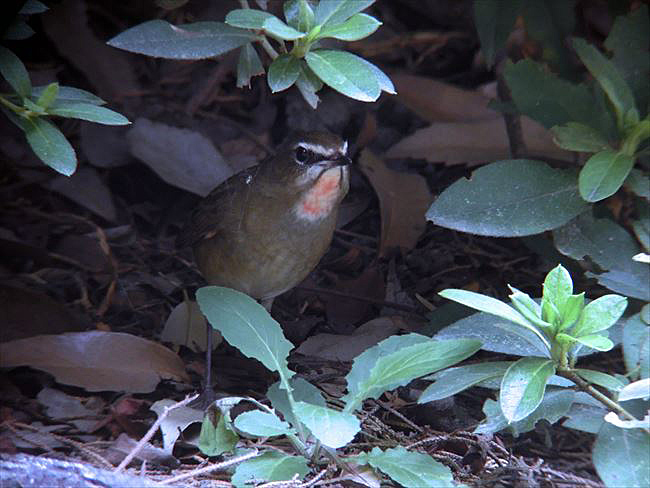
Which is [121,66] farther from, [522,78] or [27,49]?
[522,78]

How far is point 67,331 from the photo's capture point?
4562 millimetres

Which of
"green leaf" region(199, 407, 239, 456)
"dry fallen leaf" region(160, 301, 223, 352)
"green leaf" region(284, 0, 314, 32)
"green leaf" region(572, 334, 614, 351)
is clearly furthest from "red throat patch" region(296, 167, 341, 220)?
"green leaf" region(572, 334, 614, 351)

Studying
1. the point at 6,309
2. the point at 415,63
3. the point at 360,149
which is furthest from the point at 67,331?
the point at 415,63

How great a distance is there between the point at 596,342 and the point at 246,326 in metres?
1.18

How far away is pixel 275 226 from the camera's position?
4.92 meters

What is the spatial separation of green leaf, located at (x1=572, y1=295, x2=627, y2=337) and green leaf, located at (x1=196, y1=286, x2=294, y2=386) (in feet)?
3.16

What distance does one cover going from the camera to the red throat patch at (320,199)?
482cm

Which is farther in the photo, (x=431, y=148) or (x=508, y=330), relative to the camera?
(x=431, y=148)

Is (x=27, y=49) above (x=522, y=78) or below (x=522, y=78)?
below

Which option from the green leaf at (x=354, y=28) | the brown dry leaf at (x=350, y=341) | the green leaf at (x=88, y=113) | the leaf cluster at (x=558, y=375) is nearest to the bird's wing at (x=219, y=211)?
the brown dry leaf at (x=350, y=341)

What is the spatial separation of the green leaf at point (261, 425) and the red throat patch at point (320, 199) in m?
1.79

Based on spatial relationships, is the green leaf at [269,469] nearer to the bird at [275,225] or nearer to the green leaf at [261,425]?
the green leaf at [261,425]

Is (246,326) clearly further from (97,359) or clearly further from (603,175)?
(603,175)

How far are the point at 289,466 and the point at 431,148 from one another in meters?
2.99
